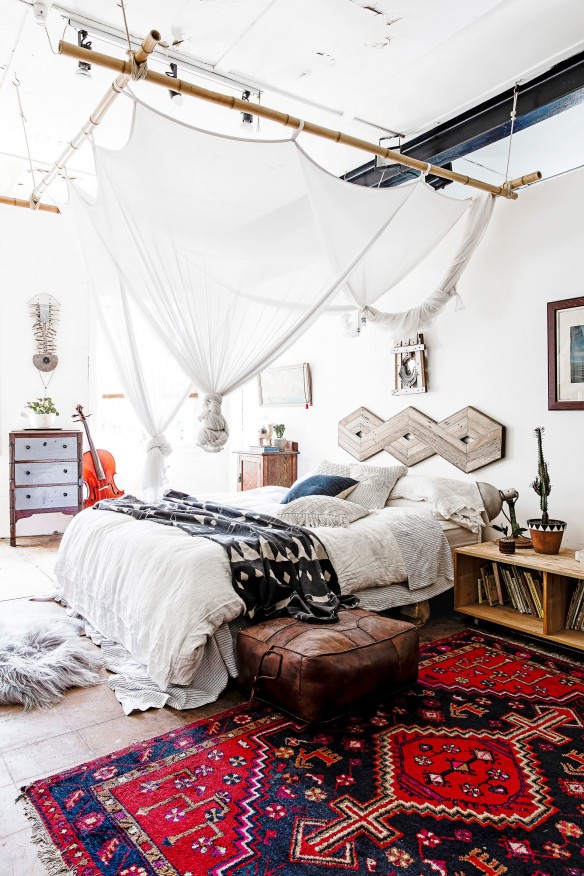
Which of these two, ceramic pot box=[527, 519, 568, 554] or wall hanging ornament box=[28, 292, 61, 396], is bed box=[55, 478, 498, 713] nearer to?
ceramic pot box=[527, 519, 568, 554]

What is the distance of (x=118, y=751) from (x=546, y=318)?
3.35 meters

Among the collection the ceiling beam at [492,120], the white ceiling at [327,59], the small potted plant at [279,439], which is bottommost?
the small potted plant at [279,439]

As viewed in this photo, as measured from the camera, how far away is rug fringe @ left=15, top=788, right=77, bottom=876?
64.4 inches

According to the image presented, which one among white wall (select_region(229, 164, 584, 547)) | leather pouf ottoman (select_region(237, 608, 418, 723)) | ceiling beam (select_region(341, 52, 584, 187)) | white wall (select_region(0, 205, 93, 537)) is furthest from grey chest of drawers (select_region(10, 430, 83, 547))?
leather pouf ottoman (select_region(237, 608, 418, 723))

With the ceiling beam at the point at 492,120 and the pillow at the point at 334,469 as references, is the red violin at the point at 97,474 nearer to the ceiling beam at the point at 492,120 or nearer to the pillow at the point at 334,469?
the pillow at the point at 334,469

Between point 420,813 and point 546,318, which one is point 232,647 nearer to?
point 420,813

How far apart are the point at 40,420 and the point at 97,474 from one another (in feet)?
3.09

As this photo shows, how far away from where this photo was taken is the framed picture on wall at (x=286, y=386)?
587cm

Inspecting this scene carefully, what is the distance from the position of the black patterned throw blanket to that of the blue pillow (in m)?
0.67

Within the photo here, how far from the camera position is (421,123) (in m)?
3.89

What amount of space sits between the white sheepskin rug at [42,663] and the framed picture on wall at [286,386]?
10.5ft

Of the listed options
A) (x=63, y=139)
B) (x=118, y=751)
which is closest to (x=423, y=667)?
(x=118, y=751)

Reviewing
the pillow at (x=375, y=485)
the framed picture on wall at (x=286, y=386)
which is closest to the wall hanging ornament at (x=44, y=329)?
the framed picture on wall at (x=286, y=386)

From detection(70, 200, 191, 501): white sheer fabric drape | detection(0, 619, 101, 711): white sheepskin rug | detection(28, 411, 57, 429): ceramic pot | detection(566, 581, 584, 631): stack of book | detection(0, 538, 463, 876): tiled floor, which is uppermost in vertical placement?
detection(70, 200, 191, 501): white sheer fabric drape
